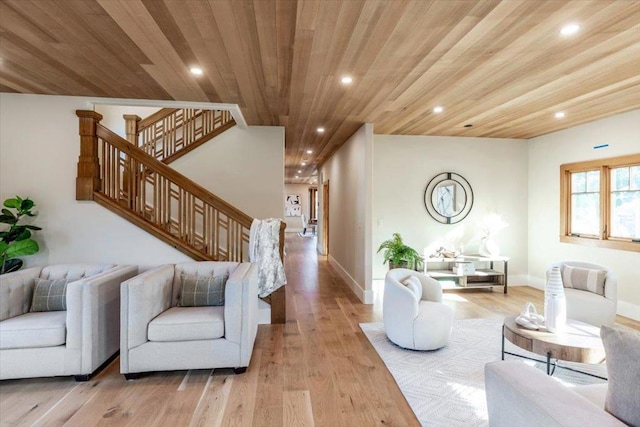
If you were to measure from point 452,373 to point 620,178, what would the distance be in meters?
3.95

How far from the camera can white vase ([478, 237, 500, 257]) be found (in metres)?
5.58

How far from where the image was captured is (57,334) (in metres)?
2.57

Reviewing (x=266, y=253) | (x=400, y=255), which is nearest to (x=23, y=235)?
(x=266, y=253)

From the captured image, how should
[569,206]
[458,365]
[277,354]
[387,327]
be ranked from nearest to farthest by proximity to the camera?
[458,365], [277,354], [387,327], [569,206]

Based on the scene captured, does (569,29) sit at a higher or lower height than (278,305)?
higher

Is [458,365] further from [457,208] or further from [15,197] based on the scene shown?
[15,197]

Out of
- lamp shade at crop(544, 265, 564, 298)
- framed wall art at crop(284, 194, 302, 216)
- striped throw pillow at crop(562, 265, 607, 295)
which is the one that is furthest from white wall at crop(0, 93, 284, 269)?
framed wall art at crop(284, 194, 302, 216)

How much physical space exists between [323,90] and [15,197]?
12.0ft

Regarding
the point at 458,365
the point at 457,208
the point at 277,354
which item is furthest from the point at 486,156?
the point at 277,354

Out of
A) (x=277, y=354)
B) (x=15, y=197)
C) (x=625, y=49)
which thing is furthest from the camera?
(x=15, y=197)

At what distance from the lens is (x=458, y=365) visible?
2938mm

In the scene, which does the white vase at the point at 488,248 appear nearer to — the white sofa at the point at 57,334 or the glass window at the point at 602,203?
the glass window at the point at 602,203

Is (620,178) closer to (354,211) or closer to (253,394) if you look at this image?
(354,211)

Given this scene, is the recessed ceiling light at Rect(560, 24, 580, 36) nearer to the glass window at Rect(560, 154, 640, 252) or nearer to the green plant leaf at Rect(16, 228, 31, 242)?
the glass window at Rect(560, 154, 640, 252)
